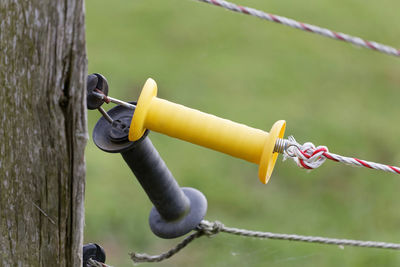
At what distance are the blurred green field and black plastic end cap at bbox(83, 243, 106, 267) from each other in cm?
167

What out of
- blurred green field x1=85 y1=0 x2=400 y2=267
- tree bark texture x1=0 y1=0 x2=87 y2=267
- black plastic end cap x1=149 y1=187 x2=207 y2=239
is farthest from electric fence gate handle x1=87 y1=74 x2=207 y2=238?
blurred green field x1=85 y1=0 x2=400 y2=267

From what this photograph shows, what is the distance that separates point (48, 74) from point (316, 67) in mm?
3774

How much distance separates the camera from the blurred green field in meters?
3.00

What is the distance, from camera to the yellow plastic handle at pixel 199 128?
3.25 ft

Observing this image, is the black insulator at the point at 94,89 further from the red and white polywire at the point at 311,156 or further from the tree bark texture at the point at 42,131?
the red and white polywire at the point at 311,156

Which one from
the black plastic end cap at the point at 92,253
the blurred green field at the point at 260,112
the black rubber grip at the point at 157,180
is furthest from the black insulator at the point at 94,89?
the blurred green field at the point at 260,112

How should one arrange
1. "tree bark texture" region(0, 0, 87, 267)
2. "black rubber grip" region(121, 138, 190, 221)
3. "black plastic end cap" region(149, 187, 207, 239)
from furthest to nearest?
1. "black plastic end cap" region(149, 187, 207, 239)
2. "black rubber grip" region(121, 138, 190, 221)
3. "tree bark texture" region(0, 0, 87, 267)

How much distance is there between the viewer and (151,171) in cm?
118

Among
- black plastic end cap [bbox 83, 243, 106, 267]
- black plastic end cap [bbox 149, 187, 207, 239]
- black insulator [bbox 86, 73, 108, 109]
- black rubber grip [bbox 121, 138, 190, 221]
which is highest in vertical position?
black insulator [bbox 86, 73, 108, 109]

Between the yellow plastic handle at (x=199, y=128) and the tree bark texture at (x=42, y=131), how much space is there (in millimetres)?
131

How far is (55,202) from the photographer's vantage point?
38.2 inches

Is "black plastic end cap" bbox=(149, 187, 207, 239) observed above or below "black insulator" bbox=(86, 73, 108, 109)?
below

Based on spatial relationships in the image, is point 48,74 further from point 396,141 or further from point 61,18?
point 396,141

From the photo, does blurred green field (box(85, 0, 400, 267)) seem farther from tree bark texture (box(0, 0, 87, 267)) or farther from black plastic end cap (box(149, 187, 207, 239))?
tree bark texture (box(0, 0, 87, 267))
